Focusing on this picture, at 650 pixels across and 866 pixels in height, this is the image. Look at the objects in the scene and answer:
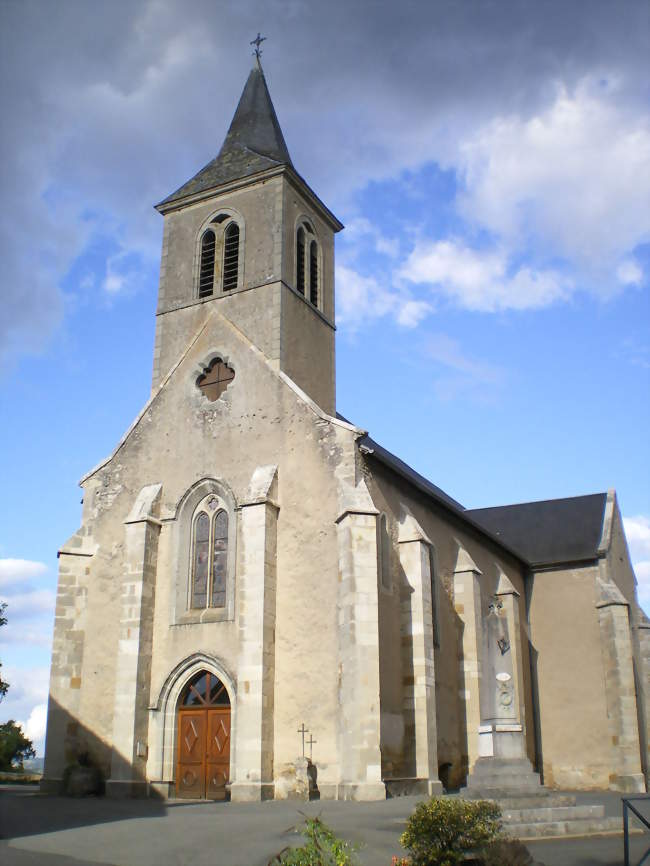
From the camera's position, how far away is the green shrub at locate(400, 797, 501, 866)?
25.5ft

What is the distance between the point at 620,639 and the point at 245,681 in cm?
1482

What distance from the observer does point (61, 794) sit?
17.7 m

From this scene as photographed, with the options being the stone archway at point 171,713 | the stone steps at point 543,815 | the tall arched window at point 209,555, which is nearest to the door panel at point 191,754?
the stone archway at point 171,713

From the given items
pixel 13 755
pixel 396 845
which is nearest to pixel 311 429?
pixel 396 845

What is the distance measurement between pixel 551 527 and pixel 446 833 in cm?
2477

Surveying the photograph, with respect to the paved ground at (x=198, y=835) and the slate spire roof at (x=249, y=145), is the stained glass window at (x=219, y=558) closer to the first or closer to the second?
the paved ground at (x=198, y=835)

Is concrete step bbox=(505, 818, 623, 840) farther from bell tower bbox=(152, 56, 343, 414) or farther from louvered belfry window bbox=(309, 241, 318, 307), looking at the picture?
louvered belfry window bbox=(309, 241, 318, 307)

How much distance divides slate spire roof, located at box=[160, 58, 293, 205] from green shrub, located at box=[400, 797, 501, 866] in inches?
711

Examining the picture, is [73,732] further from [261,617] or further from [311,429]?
[311,429]

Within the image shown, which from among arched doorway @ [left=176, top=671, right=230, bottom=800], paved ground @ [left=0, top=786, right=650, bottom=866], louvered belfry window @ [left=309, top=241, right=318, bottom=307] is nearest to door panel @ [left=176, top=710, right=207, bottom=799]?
arched doorway @ [left=176, top=671, right=230, bottom=800]

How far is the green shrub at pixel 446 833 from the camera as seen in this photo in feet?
25.5

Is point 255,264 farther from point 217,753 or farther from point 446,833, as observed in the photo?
point 446,833

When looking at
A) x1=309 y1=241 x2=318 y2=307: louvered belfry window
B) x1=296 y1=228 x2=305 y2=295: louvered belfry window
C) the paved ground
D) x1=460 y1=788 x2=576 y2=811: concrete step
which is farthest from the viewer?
x1=309 y1=241 x2=318 y2=307: louvered belfry window

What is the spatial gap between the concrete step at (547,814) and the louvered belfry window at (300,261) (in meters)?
14.7
